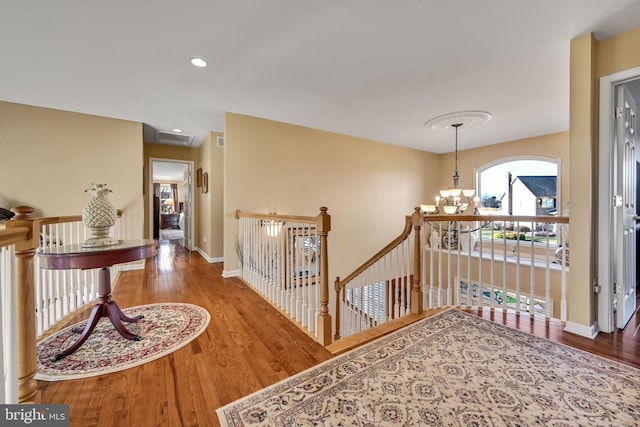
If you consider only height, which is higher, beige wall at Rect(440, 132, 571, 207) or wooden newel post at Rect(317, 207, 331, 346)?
beige wall at Rect(440, 132, 571, 207)

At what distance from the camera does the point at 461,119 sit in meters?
4.13

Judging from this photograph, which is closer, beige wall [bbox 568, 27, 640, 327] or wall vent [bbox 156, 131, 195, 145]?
beige wall [bbox 568, 27, 640, 327]

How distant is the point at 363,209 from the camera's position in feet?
18.7

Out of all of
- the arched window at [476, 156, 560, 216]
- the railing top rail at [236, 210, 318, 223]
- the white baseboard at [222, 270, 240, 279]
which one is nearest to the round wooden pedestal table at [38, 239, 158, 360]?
the railing top rail at [236, 210, 318, 223]

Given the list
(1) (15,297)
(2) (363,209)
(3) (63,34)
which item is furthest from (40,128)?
(2) (363,209)

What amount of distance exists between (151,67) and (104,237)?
1.81 meters

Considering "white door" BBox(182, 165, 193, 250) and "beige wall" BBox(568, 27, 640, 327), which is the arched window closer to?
"beige wall" BBox(568, 27, 640, 327)

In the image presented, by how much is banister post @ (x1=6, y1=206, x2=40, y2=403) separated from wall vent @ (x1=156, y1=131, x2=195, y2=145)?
15.4 feet

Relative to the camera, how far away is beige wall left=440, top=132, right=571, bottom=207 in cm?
502

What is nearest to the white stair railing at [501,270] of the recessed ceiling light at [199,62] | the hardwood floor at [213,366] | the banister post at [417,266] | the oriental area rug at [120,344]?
the banister post at [417,266]

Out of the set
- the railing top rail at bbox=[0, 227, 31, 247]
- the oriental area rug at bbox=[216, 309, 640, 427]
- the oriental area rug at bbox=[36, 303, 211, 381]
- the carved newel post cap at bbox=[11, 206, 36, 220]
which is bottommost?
the oriental area rug at bbox=[216, 309, 640, 427]

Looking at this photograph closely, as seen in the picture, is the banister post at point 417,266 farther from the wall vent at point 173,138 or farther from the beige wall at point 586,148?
the wall vent at point 173,138

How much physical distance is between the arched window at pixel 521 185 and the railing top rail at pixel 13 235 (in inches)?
246

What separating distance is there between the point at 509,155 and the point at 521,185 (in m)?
0.75
